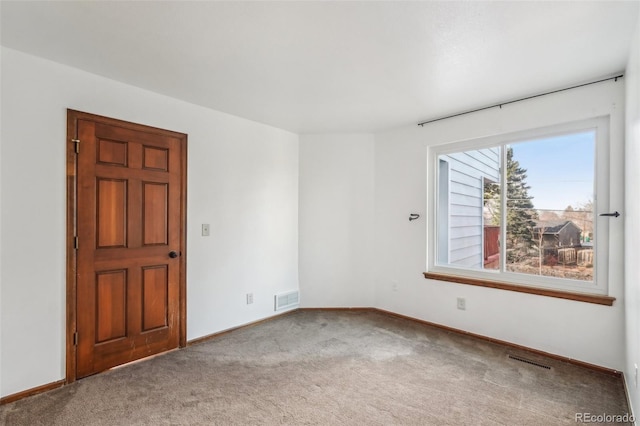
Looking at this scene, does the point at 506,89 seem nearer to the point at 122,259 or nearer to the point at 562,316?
the point at 562,316

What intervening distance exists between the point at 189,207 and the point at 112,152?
2.66ft

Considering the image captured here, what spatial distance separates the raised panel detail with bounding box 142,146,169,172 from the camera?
2848 millimetres

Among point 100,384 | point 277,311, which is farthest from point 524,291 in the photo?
point 100,384

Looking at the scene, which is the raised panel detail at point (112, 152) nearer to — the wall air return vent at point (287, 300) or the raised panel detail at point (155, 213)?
the raised panel detail at point (155, 213)

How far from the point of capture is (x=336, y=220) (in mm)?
4301

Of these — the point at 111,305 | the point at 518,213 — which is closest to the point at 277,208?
the point at 111,305

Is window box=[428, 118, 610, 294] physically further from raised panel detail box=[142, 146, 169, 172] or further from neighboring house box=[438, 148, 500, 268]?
raised panel detail box=[142, 146, 169, 172]

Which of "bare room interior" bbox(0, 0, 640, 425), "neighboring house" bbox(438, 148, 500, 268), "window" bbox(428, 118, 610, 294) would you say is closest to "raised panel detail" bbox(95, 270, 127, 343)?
"bare room interior" bbox(0, 0, 640, 425)

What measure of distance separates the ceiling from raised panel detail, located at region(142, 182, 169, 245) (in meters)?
0.90

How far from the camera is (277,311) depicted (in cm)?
399


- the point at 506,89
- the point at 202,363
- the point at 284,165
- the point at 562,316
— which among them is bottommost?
the point at 202,363

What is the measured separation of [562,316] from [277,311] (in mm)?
2966

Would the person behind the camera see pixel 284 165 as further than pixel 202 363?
Yes

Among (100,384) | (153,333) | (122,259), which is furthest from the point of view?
(153,333)
